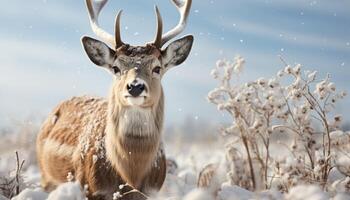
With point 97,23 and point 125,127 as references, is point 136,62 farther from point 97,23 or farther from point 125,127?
point 97,23

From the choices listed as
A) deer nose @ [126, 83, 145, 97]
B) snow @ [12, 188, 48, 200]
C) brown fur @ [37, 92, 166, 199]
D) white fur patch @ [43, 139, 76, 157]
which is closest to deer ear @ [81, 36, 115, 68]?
brown fur @ [37, 92, 166, 199]

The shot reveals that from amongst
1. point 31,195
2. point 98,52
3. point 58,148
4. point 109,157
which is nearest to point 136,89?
point 109,157

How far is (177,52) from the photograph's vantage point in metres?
6.97

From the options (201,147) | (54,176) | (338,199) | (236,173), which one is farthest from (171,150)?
(338,199)

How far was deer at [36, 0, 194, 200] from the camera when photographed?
6.12 metres

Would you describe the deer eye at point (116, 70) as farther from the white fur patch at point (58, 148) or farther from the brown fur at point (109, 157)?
the white fur patch at point (58, 148)

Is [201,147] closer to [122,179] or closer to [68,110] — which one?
[68,110]

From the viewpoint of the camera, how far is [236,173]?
8156 millimetres

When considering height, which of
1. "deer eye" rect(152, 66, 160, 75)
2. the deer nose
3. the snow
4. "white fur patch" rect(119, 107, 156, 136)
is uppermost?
"deer eye" rect(152, 66, 160, 75)

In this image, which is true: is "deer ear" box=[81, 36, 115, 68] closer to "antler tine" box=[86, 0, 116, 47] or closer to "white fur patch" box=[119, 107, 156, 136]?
"antler tine" box=[86, 0, 116, 47]

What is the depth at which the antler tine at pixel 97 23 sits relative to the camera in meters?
6.98

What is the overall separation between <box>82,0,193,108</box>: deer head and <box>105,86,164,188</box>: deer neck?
0.43 feet

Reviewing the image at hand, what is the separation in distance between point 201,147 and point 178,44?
9.72 m

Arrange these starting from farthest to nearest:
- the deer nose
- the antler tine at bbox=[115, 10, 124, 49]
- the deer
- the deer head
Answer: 1. the antler tine at bbox=[115, 10, 124, 49]
2. the deer
3. the deer head
4. the deer nose
